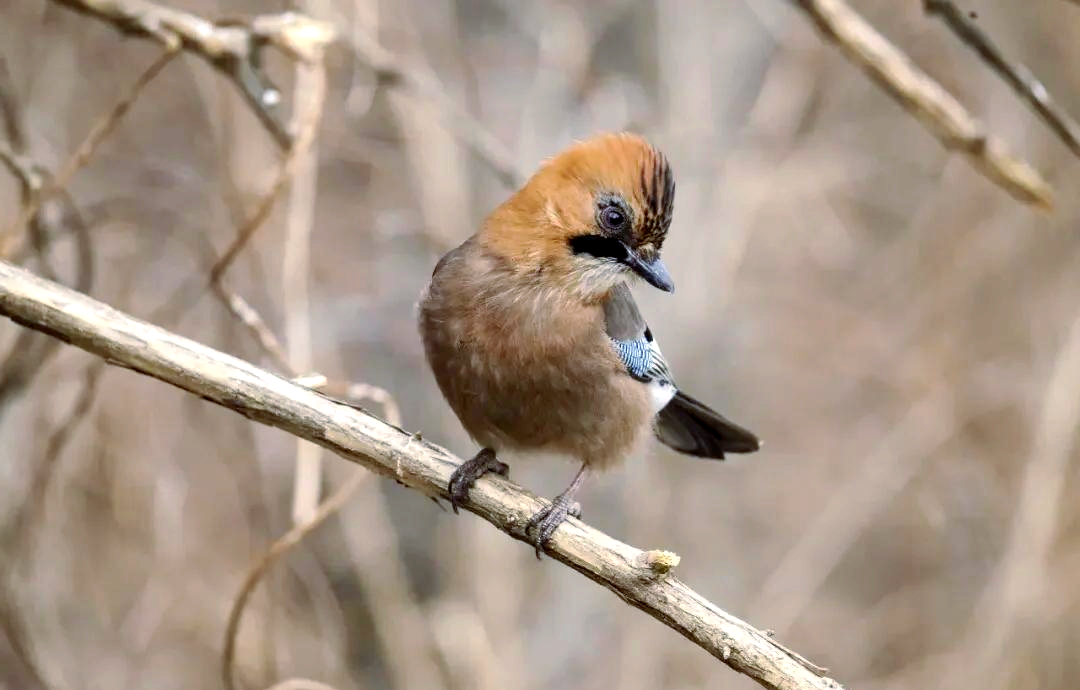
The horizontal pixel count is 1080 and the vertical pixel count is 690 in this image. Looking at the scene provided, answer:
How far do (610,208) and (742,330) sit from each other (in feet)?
8.95

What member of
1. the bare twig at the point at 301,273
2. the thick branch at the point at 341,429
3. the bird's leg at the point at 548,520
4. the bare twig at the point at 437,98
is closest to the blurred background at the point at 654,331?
the bare twig at the point at 437,98

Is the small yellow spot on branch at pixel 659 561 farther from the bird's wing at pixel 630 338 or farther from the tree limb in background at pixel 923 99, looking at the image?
the tree limb in background at pixel 923 99

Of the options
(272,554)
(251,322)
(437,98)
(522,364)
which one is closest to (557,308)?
(522,364)

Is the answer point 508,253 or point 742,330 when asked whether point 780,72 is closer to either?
point 742,330

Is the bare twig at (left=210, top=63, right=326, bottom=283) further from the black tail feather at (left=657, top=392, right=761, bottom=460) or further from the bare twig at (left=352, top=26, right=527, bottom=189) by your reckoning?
the black tail feather at (left=657, top=392, right=761, bottom=460)

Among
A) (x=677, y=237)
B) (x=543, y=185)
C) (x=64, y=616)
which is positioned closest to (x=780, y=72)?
(x=677, y=237)

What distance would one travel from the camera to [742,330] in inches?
188

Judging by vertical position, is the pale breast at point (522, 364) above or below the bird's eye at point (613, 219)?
below

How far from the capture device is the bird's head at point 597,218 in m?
2.17

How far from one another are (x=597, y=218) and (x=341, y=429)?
0.74 m

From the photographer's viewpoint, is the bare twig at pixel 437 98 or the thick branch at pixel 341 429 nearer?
the thick branch at pixel 341 429

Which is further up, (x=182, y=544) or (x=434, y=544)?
(x=434, y=544)

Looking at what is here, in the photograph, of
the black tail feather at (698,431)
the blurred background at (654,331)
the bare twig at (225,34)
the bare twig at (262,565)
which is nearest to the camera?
the bare twig at (262,565)

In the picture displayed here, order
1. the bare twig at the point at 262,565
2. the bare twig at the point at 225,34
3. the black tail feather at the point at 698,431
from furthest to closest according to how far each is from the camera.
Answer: the black tail feather at the point at 698,431, the bare twig at the point at 225,34, the bare twig at the point at 262,565
